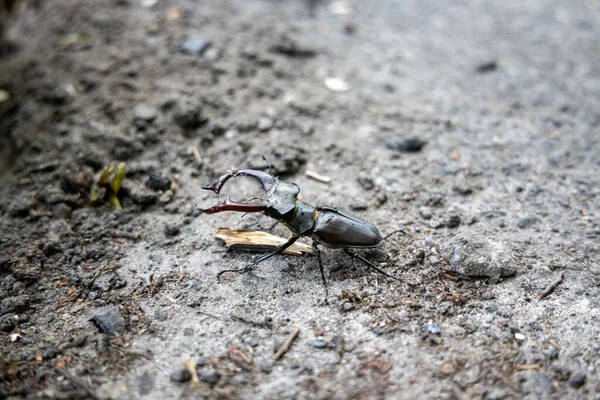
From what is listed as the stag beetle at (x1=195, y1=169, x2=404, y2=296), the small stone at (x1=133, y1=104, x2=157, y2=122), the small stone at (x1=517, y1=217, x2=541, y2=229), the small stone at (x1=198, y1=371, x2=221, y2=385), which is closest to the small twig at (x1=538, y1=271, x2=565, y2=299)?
the small stone at (x1=517, y1=217, x2=541, y2=229)

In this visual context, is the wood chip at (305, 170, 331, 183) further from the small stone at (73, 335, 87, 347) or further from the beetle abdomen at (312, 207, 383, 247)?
the small stone at (73, 335, 87, 347)

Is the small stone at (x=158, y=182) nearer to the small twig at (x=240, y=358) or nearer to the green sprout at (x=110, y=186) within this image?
the green sprout at (x=110, y=186)

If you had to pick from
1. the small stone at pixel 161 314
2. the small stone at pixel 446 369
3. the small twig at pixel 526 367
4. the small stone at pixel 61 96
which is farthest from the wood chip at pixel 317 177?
the small stone at pixel 61 96

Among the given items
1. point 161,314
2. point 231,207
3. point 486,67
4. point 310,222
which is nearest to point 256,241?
point 310,222

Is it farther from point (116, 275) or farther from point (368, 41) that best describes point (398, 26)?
point (116, 275)

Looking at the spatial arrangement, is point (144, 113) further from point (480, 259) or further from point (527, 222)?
point (527, 222)
